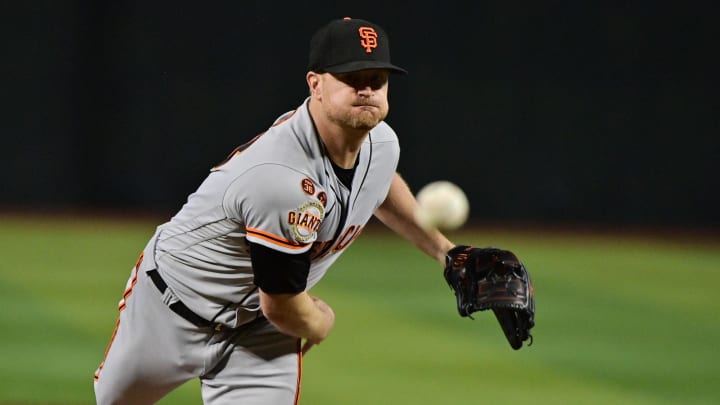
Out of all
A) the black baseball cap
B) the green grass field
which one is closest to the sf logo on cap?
the black baseball cap

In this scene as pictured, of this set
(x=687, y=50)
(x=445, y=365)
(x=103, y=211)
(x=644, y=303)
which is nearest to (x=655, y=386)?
(x=445, y=365)

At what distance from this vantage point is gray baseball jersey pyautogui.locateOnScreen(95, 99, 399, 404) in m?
3.52

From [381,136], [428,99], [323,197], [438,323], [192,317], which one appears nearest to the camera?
[323,197]

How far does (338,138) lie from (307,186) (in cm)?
26

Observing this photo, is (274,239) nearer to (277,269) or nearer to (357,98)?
(277,269)

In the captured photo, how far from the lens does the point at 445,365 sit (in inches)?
267

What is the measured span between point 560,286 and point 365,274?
6.16 ft

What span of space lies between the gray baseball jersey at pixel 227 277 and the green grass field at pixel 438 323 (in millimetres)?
2093

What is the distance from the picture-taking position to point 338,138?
352 centimetres

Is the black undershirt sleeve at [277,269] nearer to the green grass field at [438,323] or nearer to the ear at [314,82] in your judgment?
the ear at [314,82]

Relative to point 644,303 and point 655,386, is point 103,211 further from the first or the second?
point 655,386

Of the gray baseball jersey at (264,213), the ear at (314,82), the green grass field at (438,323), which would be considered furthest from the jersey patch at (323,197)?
the green grass field at (438,323)

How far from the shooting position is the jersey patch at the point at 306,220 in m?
3.30

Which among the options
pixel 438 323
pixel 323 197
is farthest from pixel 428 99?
pixel 323 197
